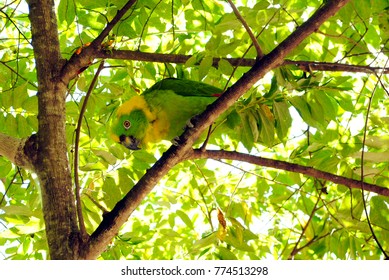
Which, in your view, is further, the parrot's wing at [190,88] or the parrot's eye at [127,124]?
the parrot's eye at [127,124]

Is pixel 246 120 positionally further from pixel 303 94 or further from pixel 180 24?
pixel 180 24

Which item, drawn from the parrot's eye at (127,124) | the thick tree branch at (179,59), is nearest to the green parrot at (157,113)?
the parrot's eye at (127,124)

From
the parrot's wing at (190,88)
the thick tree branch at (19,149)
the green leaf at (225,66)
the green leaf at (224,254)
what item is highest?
the parrot's wing at (190,88)

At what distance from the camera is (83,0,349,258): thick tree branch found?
2.22 m

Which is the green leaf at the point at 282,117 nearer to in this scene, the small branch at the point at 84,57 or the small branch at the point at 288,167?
the small branch at the point at 288,167

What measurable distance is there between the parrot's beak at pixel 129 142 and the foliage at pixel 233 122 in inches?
8.3

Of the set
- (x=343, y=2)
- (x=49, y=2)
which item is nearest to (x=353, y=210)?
(x=343, y=2)

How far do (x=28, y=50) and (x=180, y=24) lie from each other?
119 centimetres

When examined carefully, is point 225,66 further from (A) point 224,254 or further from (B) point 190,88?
(A) point 224,254

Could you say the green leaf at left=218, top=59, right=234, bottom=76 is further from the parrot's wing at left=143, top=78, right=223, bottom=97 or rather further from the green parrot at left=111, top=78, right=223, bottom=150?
the green parrot at left=111, top=78, right=223, bottom=150

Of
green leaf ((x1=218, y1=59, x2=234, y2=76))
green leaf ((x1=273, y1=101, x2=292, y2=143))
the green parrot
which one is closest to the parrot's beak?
the green parrot

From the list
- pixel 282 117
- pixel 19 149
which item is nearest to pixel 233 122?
pixel 282 117

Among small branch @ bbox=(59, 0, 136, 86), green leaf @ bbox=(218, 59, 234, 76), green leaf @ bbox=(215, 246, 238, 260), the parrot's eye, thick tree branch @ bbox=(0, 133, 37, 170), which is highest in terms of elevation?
the parrot's eye

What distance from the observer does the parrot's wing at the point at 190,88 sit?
3477 mm
